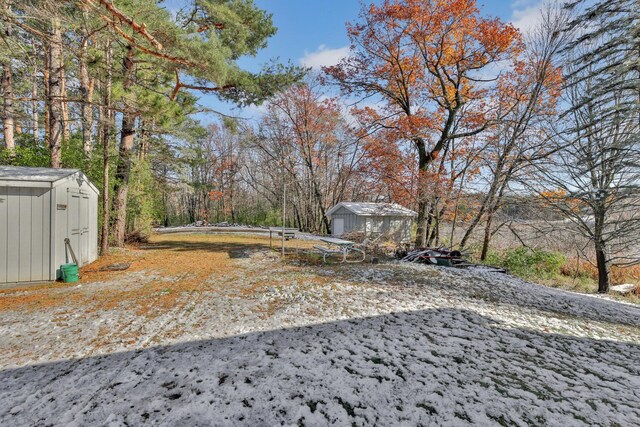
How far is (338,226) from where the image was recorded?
19.4 metres

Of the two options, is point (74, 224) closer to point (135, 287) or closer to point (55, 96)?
point (135, 287)

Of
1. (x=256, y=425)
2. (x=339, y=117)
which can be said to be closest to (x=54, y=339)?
(x=256, y=425)

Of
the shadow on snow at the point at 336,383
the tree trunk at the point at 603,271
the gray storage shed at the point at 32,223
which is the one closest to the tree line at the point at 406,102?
the tree trunk at the point at 603,271

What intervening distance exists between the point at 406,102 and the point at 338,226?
981cm

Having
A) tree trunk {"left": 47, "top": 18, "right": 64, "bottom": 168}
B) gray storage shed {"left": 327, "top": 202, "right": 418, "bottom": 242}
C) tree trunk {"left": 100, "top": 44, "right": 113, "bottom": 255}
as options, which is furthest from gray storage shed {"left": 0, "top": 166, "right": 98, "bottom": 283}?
gray storage shed {"left": 327, "top": 202, "right": 418, "bottom": 242}

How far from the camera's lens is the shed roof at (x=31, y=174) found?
5161 mm

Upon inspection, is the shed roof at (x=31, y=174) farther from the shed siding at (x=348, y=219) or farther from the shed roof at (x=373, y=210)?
the shed siding at (x=348, y=219)

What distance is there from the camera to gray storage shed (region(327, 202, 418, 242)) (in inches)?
694

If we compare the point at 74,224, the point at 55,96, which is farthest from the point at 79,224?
the point at 55,96

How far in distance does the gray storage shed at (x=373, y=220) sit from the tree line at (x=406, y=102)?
11.4 feet

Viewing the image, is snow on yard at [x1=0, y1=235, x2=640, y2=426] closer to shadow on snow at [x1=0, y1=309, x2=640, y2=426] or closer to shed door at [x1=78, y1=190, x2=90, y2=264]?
shadow on snow at [x1=0, y1=309, x2=640, y2=426]

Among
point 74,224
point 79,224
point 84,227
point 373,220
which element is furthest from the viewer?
point 373,220

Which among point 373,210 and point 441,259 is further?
point 373,210

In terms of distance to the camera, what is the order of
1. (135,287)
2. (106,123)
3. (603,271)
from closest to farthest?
(135,287)
(106,123)
(603,271)
